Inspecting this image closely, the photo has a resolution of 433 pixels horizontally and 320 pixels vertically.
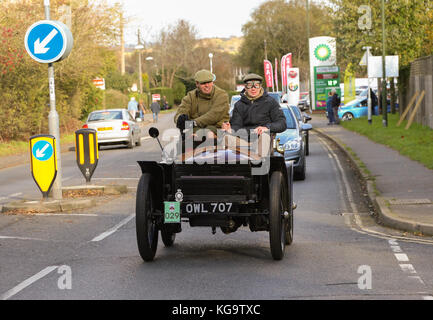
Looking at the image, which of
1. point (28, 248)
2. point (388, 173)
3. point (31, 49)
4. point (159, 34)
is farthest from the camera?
point (159, 34)

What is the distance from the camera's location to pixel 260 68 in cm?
10494

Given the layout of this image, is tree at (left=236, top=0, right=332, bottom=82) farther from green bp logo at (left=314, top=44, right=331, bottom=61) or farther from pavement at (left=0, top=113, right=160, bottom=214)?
pavement at (left=0, top=113, right=160, bottom=214)

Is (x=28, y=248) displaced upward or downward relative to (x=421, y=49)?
downward

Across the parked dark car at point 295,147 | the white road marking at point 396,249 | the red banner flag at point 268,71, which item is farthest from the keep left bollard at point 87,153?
the red banner flag at point 268,71

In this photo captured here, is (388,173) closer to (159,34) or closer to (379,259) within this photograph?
(379,259)

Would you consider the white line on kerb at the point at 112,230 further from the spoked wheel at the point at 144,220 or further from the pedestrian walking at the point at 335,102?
the pedestrian walking at the point at 335,102

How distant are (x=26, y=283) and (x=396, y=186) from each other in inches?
342

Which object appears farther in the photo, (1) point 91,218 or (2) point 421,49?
(2) point 421,49

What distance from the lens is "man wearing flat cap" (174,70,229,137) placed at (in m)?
8.95

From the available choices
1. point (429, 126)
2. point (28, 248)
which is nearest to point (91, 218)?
point (28, 248)

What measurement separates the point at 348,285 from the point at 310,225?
13.1 ft

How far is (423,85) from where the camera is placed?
3152 centimetres

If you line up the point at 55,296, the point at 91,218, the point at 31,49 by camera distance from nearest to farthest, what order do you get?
1. the point at 55,296
2. the point at 91,218
3. the point at 31,49

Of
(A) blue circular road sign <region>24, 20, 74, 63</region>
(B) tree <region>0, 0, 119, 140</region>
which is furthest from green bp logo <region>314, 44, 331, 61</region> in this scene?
(A) blue circular road sign <region>24, 20, 74, 63</region>
